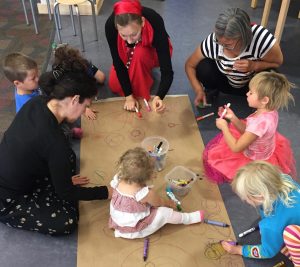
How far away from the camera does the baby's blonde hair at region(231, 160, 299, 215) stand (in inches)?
45.1

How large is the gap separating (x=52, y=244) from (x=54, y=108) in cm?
62

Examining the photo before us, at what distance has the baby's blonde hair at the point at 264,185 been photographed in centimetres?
115

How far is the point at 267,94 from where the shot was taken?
4.75 feet

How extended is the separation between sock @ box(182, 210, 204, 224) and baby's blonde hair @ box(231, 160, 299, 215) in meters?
0.40

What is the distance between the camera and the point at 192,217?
1.54m

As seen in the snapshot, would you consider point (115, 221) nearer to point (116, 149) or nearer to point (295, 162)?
point (116, 149)

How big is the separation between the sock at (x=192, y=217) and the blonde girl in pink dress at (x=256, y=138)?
0.81 feet

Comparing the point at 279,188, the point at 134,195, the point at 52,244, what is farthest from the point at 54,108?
the point at 279,188

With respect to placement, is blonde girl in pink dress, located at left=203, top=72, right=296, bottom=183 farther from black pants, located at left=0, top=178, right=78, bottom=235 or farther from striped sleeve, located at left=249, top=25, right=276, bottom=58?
black pants, located at left=0, top=178, right=78, bottom=235

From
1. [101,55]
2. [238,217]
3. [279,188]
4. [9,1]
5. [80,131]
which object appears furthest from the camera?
[9,1]

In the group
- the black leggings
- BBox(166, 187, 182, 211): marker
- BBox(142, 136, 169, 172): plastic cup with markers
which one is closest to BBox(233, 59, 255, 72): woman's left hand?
the black leggings

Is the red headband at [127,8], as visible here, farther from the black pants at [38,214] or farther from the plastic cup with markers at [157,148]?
the black pants at [38,214]

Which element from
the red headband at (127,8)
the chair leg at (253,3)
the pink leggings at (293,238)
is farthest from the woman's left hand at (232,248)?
the chair leg at (253,3)

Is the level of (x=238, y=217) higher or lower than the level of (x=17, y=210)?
lower
